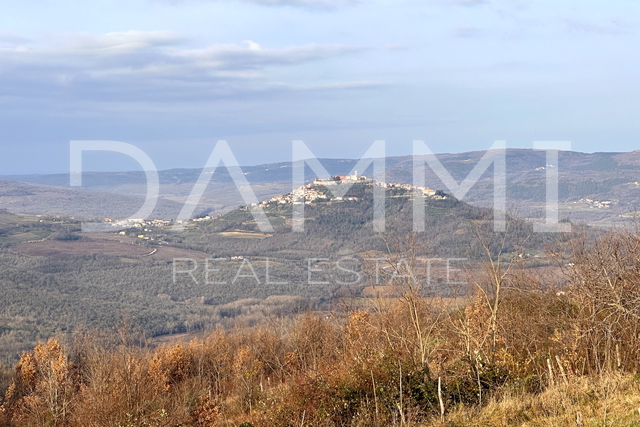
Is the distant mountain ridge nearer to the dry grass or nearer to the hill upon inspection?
the hill

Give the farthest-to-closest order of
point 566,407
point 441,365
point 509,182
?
point 509,182 → point 441,365 → point 566,407

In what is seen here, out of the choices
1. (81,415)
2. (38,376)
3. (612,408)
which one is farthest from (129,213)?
(612,408)

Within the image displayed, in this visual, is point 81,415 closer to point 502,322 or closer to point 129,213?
point 502,322

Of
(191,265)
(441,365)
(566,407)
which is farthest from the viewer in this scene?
(191,265)

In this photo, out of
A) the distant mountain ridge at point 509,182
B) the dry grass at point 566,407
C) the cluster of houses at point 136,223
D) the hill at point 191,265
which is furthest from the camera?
the cluster of houses at point 136,223

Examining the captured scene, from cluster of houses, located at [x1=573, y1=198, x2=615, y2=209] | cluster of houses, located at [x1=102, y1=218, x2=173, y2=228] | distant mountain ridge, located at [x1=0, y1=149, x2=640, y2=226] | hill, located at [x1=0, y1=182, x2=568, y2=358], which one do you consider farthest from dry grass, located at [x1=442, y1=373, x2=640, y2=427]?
cluster of houses, located at [x1=102, y1=218, x2=173, y2=228]

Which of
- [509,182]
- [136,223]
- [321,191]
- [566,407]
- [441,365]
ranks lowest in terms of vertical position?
[136,223]

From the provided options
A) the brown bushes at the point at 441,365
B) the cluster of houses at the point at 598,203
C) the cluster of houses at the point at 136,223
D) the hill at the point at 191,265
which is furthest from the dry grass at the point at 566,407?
the cluster of houses at the point at 136,223

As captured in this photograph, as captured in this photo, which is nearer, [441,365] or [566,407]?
[566,407]

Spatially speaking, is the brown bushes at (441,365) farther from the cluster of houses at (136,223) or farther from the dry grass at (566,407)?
the cluster of houses at (136,223)

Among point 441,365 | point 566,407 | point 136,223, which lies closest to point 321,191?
point 136,223

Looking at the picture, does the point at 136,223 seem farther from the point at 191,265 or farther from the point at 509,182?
the point at 509,182

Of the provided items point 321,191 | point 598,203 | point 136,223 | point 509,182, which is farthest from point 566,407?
point 136,223

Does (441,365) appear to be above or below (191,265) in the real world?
above
